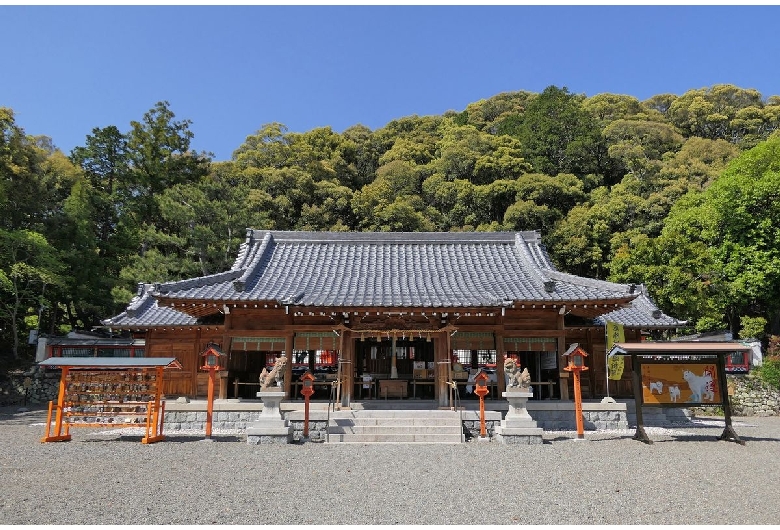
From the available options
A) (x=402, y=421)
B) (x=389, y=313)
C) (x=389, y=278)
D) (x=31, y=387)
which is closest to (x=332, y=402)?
(x=402, y=421)

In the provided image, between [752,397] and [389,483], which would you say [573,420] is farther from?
[752,397]

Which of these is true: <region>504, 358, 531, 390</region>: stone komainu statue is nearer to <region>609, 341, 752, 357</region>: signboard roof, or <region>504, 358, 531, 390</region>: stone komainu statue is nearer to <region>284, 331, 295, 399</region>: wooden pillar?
<region>609, 341, 752, 357</region>: signboard roof

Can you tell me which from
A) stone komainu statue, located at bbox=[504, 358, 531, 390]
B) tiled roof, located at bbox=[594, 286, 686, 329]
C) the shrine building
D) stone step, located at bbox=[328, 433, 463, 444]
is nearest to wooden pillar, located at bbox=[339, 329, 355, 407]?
the shrine building

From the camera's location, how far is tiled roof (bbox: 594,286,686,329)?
1553 cm

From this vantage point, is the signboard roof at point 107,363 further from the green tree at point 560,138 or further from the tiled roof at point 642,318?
the green tree at point 560,138

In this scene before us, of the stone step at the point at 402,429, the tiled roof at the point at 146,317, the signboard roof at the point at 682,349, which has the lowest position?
the stone step at the point at 402,429

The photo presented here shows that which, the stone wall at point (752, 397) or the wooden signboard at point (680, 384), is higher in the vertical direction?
the wooden signboard at point (680, 384)

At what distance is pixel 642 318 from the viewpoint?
16.2m

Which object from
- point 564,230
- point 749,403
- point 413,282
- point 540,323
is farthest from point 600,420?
point 564,230

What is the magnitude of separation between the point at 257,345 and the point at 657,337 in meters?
19.8

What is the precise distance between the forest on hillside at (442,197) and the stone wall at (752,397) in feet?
10.7

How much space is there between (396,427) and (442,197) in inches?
1171

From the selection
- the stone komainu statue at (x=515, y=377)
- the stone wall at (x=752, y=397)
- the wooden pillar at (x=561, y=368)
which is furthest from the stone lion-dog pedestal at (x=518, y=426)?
the stone wall at (x=752, y=397)

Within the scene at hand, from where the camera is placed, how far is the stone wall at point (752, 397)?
761 inches
